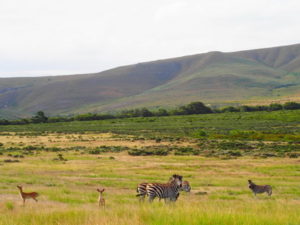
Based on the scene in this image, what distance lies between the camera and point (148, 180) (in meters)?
23.6

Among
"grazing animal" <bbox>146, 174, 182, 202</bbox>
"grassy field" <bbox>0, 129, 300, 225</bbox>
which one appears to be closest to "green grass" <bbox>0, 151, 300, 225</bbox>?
"grassy field" <bbox>0, 129, 300, 225</bbox>

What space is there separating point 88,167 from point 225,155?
15296mm

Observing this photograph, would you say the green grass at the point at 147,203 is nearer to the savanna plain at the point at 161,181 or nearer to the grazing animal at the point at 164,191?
the savanna plain at the point at 161,181

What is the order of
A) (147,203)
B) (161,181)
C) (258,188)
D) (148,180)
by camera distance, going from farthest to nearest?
1. (148,180)
2. (161,181)
3. (258,188)
4. (147,203)

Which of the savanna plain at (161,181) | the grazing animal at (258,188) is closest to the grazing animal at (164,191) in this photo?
the savanna plain at (161,181)

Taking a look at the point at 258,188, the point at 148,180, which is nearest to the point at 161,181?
the point at 148,180

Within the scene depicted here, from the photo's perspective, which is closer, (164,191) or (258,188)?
(164,191)

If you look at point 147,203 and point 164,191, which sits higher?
point 164,191

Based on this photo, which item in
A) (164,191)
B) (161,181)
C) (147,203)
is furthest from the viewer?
(161,181)

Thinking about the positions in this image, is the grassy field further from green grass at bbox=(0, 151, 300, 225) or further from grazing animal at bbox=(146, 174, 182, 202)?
grazing animal at bbox=(146, 174, 182, 202)

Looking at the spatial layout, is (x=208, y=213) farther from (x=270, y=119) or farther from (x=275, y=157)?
(x=270, y=119)

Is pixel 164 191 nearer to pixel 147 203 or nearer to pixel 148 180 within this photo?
pixel 147 203

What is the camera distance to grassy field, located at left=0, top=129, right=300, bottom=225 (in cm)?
875

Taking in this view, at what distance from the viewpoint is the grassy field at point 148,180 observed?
875cm
